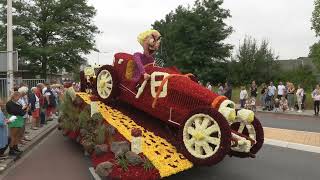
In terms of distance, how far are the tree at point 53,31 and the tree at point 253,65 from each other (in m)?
16.6

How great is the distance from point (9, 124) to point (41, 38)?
139 feet

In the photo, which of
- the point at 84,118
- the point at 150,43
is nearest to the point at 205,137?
the point at 150,43

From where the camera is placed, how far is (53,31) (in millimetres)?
50594

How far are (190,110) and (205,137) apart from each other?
3.06 ft

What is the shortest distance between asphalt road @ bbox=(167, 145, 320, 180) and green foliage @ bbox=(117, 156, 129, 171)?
144 centimetres

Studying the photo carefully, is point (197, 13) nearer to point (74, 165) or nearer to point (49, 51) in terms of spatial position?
point (49, 51)

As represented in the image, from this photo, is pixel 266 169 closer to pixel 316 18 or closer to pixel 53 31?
pixel 53 31

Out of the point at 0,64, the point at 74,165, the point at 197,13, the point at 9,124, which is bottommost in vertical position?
the point at 74,165

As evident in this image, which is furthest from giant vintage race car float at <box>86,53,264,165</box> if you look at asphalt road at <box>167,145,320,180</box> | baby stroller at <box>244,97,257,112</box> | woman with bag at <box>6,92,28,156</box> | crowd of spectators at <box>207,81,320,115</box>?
baby stroller at <box>244,97,257,112</box>

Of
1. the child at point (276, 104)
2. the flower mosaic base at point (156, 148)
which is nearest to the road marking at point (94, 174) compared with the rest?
the flower mosaic base at point (156, 148)

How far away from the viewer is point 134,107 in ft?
34.1

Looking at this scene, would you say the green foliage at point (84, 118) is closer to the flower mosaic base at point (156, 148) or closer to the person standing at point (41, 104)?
the flower mosaic base at point (156, 148)

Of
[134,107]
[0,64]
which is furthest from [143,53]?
[0,64]

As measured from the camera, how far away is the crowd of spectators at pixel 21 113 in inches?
425
